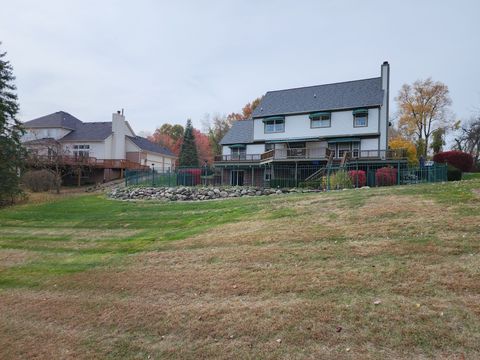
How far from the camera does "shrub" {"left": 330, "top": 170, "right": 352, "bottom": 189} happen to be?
19.0 m

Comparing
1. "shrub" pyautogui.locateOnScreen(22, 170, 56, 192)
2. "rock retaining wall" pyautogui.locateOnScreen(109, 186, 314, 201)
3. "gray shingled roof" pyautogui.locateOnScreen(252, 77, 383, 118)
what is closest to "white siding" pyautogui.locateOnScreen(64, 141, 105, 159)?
"shrub" pyautogui.locateOnScreen(22, 170, 56, 192)

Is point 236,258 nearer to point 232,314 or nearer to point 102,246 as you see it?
point 232,314

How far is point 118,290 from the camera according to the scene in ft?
22.9

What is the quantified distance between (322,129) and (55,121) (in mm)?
33334

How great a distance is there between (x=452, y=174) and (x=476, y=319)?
21780mm

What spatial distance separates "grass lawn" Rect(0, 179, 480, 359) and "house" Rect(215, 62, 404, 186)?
19368 mm

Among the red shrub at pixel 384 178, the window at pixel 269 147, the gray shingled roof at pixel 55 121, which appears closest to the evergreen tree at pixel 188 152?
the gray shingled roof at pixel 55 121

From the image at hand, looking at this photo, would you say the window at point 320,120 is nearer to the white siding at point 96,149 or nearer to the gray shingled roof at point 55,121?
the white siding at point 96,149

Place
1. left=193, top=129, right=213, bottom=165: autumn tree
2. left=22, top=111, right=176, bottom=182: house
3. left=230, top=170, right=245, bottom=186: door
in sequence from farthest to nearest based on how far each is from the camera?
left=193, top=129, right=213, bottom=165: autumn tree
left=22, top=111, right=176, bottom=182: house
left=230, top=170, right=245, bottom=186: door

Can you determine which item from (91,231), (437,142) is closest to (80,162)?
(91,231)

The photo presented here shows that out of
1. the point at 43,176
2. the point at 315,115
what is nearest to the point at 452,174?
the point at 315,115

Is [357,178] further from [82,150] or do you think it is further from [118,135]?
[82,150]

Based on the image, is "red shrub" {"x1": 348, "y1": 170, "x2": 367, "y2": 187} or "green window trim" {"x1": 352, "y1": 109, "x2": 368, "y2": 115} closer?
"red shrub" {"x1": 348, "y1": 170, "x2": 367, "y2": 187}

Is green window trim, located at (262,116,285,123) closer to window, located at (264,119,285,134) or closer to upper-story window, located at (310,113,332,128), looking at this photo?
window, located at (264,119,285,134)
